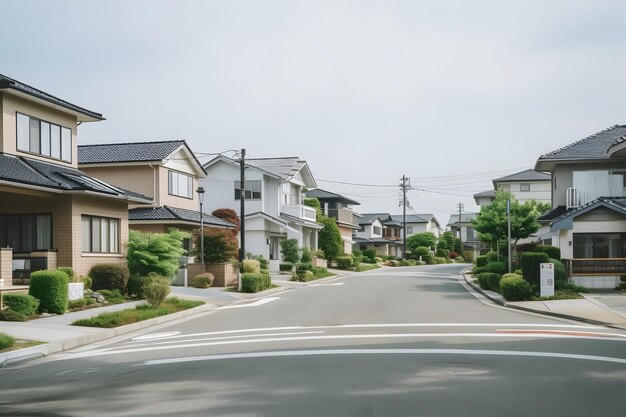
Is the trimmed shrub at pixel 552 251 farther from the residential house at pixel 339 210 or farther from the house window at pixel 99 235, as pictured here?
the residential house at pixel 339 210

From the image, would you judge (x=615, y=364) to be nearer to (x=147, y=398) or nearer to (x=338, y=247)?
(x=147, y=398)

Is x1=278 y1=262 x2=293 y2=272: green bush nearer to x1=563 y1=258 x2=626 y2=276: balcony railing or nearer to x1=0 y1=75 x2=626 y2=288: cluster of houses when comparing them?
x1=0 y1=75 x2=626 y2=288: cluster of houses

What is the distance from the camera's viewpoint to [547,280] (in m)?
24.2

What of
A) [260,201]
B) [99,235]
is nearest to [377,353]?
[99,235]

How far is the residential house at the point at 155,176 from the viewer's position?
121 feet

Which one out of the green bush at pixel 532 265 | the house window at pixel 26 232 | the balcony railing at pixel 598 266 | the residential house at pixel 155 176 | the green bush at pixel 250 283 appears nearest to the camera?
the green bush at pixel 532 265

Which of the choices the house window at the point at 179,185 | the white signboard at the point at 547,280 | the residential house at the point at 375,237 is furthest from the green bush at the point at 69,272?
the residential house at the point at 375,237

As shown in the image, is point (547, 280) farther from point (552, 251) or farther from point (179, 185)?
point (179, 185)

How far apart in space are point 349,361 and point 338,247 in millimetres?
52627

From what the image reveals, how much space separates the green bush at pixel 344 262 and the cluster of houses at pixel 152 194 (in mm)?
2689

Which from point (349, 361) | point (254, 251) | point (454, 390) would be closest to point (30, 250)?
point (349, 361)

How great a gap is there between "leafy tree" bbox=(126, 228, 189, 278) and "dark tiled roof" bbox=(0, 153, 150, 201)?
198 cm

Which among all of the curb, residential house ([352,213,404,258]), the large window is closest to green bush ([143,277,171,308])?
the curb

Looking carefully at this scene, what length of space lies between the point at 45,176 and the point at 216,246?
11.5 meters
